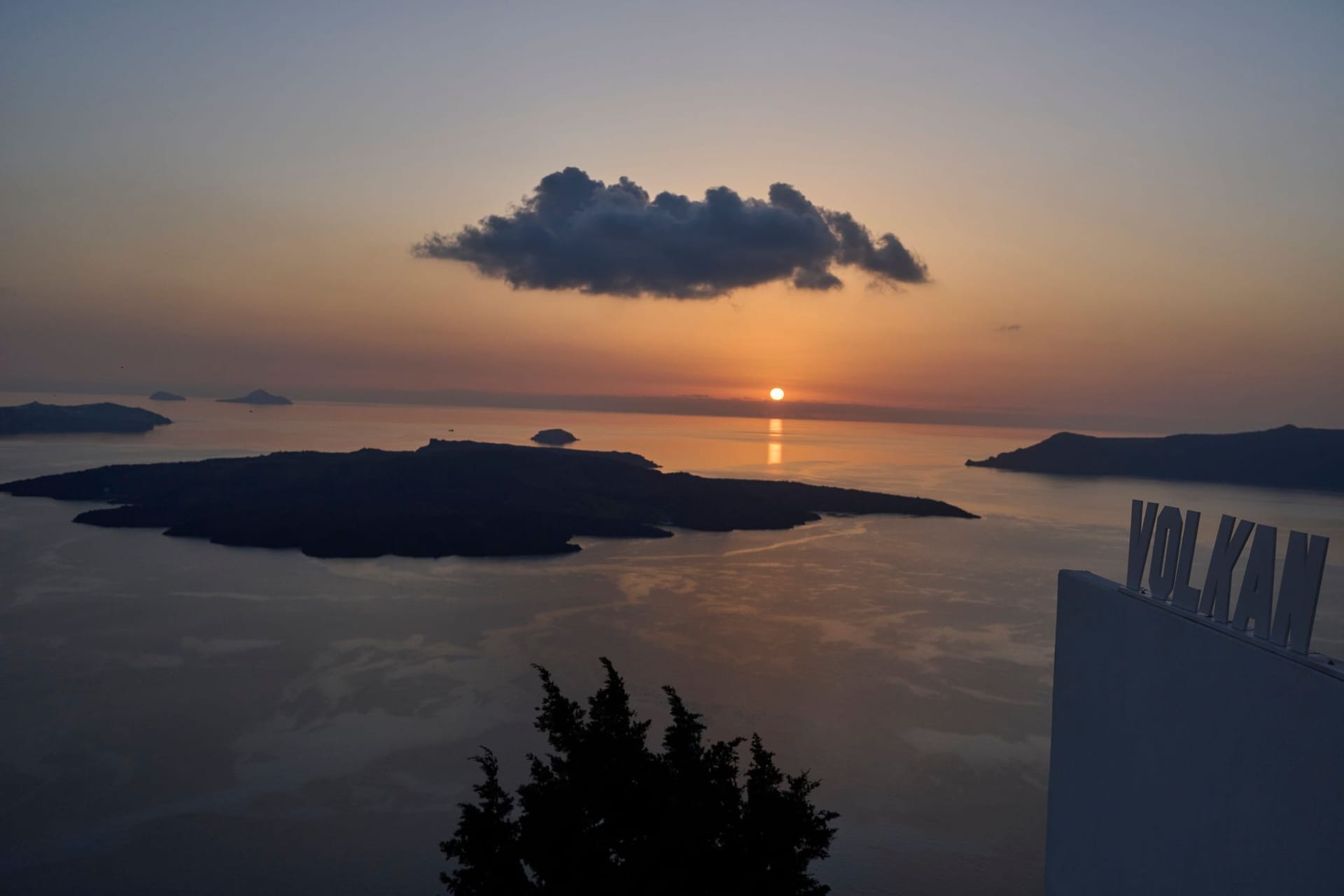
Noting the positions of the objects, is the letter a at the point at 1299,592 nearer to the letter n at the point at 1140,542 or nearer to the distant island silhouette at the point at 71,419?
the letter n at the point at 1140,542

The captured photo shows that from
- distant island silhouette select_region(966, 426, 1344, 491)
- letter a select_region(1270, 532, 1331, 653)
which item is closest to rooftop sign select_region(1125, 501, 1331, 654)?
letter a select_region(1270, 532, 1331, 653)

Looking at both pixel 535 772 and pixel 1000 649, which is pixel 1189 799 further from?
pixel 1000 649

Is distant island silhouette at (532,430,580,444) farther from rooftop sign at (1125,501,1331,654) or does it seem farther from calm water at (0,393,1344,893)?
rooftop sign at (1125,501,1331,654)

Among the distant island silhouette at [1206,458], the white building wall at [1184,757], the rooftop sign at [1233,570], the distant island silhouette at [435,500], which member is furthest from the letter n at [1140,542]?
the distant island silhouette at [1206,458]

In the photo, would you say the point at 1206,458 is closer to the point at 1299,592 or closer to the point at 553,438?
the point at 553,438

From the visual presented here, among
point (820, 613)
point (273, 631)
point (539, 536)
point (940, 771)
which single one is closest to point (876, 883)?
point (940, 771)
